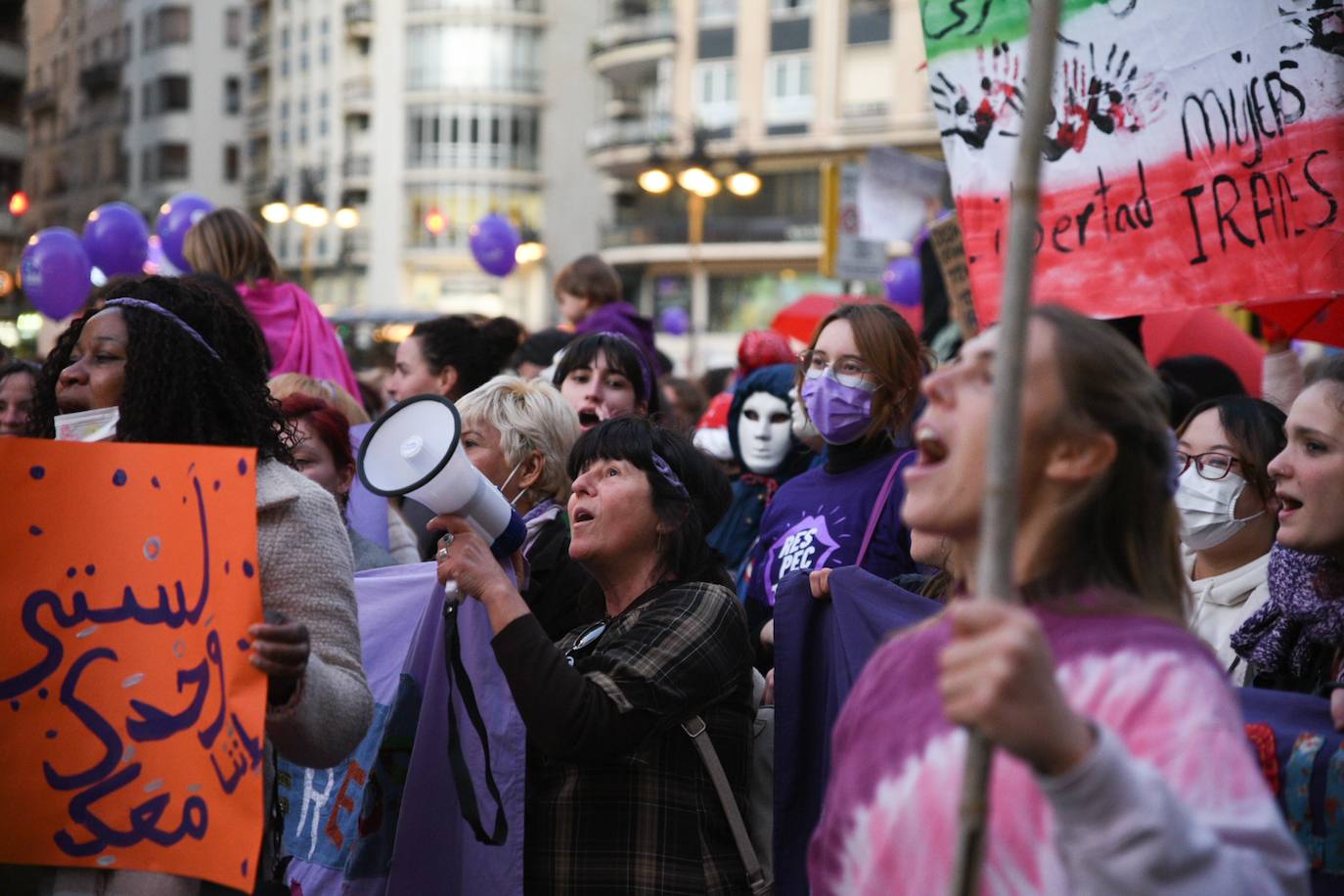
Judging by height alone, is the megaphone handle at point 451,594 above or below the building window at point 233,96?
below

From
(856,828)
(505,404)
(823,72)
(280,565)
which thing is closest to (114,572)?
(280,565)

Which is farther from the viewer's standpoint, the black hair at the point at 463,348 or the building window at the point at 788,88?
the building window at the point at 788,88

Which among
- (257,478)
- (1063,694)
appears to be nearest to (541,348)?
(257,478)

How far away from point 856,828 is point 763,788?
1.71 metres

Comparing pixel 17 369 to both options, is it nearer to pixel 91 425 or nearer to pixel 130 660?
pixel 91 425

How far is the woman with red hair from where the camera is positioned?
4.67 metres

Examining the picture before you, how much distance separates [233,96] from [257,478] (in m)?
70.5

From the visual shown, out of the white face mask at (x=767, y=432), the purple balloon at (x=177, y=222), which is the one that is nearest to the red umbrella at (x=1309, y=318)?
the white face mask at (x=767, y=432)

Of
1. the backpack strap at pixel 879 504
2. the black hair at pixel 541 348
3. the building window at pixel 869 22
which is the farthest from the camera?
the building window at pixel 869 22

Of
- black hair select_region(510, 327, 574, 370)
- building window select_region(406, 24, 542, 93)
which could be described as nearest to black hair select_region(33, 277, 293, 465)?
black hair select_region(510, 327, 574, 370)

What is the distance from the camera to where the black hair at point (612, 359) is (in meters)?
5.43

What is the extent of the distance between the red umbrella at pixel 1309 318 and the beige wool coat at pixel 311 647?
3079 mm

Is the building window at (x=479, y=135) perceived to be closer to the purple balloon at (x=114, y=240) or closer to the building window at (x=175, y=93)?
the building window at (x=175, y=93)

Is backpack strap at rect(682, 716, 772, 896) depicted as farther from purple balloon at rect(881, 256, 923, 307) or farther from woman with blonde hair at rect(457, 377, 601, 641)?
purple balloon at rect(881, 256, 923, 307)
